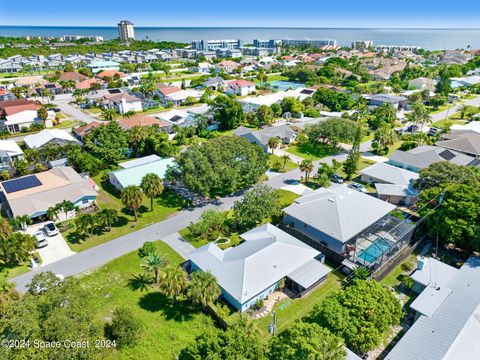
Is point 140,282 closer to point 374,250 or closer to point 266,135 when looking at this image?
point 374,250

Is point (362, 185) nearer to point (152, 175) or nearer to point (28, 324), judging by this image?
point (152, 175)

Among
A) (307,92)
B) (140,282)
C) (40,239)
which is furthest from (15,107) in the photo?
(307,92)

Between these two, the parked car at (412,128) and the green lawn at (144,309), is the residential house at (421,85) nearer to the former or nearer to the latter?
the parked car at (412,128)

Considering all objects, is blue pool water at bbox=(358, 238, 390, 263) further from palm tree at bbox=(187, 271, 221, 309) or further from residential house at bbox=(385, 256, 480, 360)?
palm tree at bbox=(187, 271, 221, 309)

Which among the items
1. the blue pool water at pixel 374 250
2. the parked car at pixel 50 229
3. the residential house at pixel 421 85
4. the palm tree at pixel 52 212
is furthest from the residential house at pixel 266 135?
the residential house at pixel 421 85

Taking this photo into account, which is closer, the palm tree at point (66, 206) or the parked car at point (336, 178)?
the palm tree at point (66, 206)
